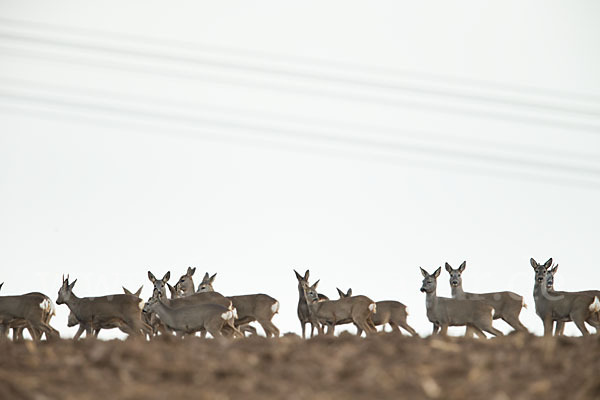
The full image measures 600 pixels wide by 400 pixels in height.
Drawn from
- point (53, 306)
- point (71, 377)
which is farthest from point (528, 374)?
point (53, 306)

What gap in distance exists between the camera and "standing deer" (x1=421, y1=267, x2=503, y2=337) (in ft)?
71.6

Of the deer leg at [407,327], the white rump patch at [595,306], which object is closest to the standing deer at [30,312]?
the deer leg at [407,327]

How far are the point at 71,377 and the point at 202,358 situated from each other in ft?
4.85

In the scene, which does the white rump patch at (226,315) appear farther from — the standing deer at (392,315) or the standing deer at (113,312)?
the standing deer at (392,315)

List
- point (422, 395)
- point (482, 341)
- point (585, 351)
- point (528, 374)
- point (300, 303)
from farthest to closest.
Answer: point (300, 303)
point (482, 341)
point (585, 351)
point (528, 374)
point (422, 395)

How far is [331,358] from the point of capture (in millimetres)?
10680

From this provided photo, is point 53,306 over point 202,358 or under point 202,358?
over

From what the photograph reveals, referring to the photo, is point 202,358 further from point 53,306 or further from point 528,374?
point 53,306

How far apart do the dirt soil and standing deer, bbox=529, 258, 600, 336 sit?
1001 cm

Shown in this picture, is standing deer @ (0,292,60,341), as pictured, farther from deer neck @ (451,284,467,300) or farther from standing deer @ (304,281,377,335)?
deer neck @ (451,284,467,300)

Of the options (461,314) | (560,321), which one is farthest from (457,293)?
(560,321)

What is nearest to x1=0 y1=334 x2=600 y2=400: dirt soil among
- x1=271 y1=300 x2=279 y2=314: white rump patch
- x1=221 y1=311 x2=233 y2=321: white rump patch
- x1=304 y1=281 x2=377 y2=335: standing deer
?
x1=221 y1=311 x2=233 y2=321: white rump patch

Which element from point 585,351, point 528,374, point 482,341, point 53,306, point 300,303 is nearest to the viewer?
point 528,374

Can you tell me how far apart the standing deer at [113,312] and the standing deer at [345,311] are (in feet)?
14.4
